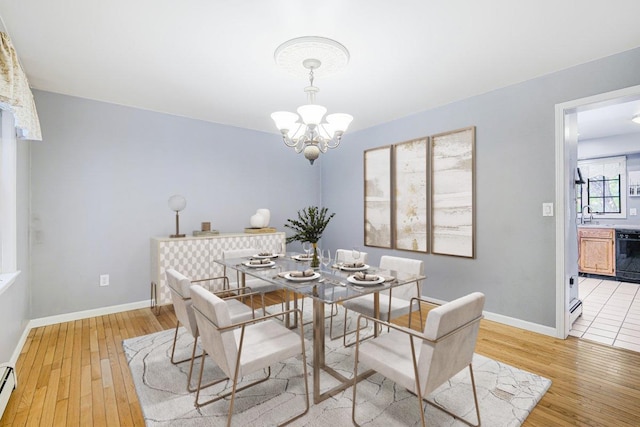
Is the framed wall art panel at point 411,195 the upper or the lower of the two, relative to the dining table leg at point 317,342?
upper

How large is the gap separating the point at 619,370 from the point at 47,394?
13.5 feet

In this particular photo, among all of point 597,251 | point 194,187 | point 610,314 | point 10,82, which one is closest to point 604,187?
point 597,251

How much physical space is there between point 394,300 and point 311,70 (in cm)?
207

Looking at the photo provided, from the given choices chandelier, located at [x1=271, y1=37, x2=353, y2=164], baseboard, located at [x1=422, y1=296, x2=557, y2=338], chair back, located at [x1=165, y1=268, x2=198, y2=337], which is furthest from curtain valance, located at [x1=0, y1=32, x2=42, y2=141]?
baseboard, located at [x1=422, y1=296, x2=557, y2=338]

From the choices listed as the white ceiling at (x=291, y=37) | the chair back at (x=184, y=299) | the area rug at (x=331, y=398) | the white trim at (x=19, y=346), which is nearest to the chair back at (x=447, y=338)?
the area rug at (x=331, y=398)

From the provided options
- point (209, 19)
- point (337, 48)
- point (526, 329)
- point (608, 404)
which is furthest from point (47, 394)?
point (526, 329)

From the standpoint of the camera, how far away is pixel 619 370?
2338 mm

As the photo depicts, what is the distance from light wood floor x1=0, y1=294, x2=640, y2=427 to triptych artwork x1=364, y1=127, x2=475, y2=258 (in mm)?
1097

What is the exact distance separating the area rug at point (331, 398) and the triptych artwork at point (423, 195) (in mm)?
1567

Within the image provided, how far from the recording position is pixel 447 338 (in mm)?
1467

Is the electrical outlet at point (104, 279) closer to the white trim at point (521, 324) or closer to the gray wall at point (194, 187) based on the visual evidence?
the gray wall at point (194, 187)

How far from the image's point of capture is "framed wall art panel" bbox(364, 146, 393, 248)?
4.39 m

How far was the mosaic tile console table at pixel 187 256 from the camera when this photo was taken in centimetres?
359

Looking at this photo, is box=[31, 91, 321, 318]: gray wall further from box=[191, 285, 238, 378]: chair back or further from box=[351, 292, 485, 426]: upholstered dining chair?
box=[351, 292, 485, 426]: upholstered dining chair
